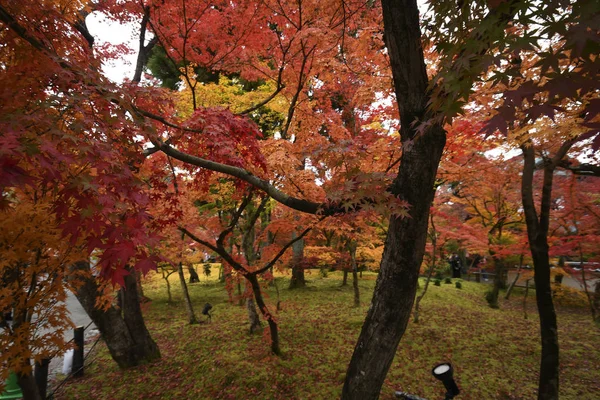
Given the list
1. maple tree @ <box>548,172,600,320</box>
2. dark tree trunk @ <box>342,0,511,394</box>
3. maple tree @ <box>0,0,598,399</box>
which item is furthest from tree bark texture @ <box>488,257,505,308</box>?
dark tree trunk @ <box>342,0,511,394</box>

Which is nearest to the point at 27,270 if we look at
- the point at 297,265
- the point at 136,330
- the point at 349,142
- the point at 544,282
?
the point at 136,330

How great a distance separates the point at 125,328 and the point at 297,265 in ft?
26.5

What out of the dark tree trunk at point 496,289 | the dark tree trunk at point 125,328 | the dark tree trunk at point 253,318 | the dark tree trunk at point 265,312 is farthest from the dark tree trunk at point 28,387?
the dark tree trunk at point 496,289

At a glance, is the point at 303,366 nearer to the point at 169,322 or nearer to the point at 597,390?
the point at 597,390

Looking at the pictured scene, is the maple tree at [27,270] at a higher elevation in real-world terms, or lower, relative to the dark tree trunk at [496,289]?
higher

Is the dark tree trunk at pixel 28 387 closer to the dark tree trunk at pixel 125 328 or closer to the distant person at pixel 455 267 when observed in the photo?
the dark tree trunk at pixel 125 328

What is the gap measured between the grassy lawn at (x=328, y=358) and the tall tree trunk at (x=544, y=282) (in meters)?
0.86

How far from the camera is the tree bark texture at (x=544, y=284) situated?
15.2 ft

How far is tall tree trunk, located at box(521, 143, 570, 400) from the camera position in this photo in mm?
4629

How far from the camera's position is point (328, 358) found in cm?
658

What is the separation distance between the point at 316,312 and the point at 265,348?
3444 mm

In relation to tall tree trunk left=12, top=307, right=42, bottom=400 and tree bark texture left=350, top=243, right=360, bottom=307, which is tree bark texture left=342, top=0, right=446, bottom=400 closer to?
tall tree trunk left=12, top=307, right=42, bottom=400

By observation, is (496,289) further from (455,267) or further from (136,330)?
(136,330)

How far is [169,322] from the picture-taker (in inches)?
403
